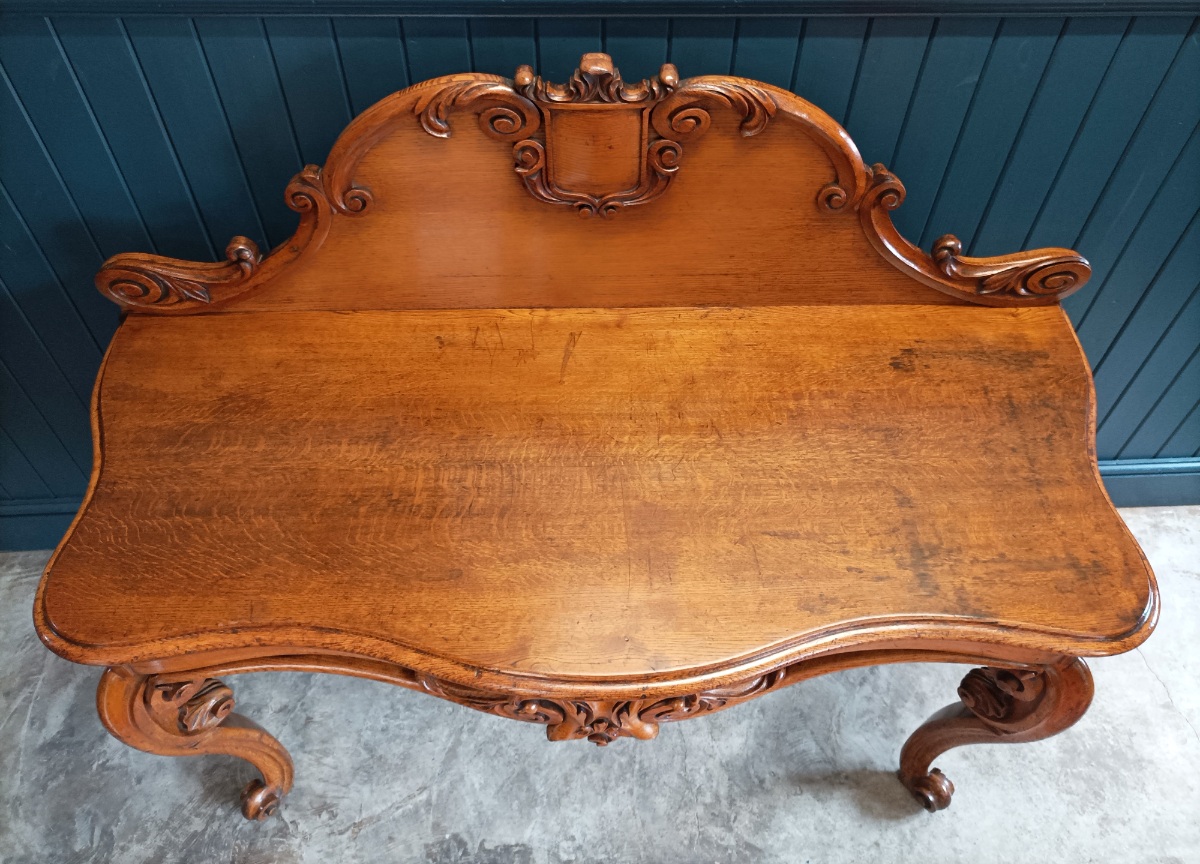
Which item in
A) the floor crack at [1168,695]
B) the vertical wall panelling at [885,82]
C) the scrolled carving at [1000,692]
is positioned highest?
the vertical wall panelling at [885,82]

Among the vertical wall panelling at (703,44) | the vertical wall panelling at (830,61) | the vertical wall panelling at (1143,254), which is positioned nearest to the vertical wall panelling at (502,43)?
the vertical wall panelling at (703,44)

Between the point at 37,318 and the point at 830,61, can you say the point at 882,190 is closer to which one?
the point at 830,61

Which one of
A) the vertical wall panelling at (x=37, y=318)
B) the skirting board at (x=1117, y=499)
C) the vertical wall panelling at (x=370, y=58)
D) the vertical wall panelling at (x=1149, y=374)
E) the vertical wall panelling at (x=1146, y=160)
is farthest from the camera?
the skirting board at (x=1117, y=499)

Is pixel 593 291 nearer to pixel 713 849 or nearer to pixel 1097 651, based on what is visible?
pixel 1097 651

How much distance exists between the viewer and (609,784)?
1.61 meters

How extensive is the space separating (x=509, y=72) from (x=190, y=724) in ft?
3.76

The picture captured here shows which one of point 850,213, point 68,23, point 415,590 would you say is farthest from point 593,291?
point 68,23

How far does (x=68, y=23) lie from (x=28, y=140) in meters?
0.23

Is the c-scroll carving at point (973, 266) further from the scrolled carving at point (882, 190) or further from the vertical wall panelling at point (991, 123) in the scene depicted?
the vertical wall panelling at point (991, 123)

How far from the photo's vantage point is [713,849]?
153 centimetres

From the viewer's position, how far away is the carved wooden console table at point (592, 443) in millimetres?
1029

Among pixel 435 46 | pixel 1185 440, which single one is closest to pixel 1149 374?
pixel 1185 440

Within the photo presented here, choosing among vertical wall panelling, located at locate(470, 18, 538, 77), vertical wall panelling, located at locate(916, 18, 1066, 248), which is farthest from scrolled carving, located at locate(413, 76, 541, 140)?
vertical wall panelling, located at locate(916, 18, 1066, 248)

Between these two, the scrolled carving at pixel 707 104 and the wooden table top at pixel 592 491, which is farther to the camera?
the scrolled carving at pixel 707 104
